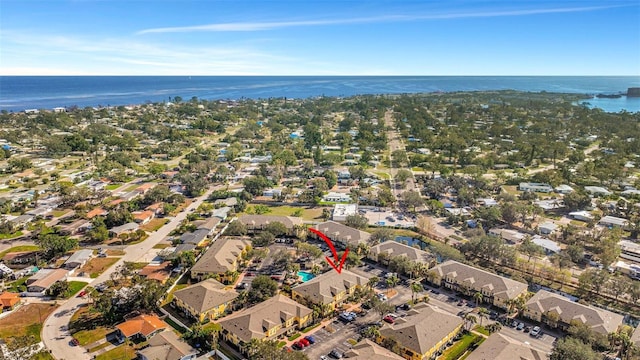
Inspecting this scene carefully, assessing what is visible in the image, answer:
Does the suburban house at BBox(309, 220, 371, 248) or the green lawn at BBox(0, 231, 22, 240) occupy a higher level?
the suburban house at BBox(309, 220, 371, 248)

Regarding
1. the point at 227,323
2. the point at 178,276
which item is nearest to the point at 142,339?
the point at 227,323

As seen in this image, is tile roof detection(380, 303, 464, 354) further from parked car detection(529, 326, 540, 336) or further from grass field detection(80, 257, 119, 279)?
grass field detection(80, 257, 119, 279)

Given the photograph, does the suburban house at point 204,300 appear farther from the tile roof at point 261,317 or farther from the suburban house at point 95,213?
the suburban house at point 95,213

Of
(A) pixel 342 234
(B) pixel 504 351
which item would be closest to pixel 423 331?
(B) pixel 504 351

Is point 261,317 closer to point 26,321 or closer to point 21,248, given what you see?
point 26,321

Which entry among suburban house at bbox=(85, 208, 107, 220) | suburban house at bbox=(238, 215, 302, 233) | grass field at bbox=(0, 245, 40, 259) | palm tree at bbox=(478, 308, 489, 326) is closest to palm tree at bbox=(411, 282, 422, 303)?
palm tree at bbox=(478, 308, 489, 326)

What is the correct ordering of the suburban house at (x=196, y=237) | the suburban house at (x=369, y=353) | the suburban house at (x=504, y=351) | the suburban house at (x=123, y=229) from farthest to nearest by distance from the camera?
the suburban house at (x=123, y=229) < the suburban house at (x=196, y=237) < the suburban house at (x=504, y=351) < the suburban house at (x=369, y=353)

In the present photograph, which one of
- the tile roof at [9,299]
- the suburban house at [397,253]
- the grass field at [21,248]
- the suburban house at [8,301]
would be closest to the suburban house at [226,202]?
the grass field at [21,248]
